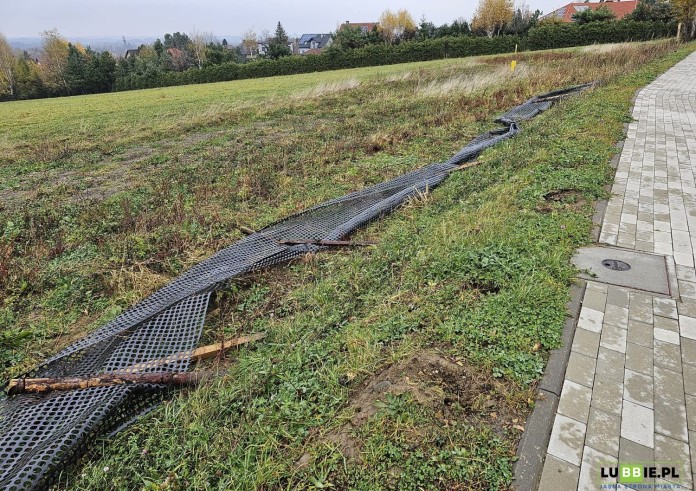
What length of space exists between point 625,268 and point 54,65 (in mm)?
64835

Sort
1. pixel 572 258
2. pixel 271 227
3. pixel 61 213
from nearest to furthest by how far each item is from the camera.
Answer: pixel 572 258
pixel 271 227
pixel 61 213

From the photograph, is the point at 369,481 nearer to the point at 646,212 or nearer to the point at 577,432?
the point at 577,432

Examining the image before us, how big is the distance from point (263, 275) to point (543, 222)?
3.22m

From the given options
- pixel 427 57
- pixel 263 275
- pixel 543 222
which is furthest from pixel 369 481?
pixel 427 57

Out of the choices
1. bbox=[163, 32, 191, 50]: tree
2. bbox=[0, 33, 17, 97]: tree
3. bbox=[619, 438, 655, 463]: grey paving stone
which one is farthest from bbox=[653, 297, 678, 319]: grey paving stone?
bbox=[163, 32, 191, 50]: tree

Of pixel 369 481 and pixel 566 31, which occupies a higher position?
pixel 566 31

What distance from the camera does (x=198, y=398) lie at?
282 cm

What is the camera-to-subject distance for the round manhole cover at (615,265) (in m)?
3.63

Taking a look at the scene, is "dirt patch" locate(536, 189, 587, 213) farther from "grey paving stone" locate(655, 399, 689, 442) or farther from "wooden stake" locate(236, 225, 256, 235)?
"wooden stake" locate(236, 225, 256, 235)

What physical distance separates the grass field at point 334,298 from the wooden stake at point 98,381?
156mm

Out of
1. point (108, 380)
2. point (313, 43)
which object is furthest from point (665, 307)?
point (313, 43)

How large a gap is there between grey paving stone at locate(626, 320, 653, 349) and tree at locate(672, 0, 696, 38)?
1490 inches

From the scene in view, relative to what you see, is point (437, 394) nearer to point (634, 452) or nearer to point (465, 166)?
point (634, 452)

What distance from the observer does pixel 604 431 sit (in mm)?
2184
